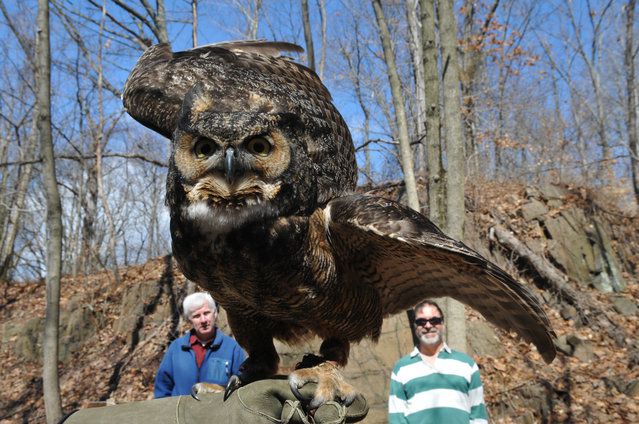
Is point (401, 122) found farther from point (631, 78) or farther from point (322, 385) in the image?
point (631, 78)

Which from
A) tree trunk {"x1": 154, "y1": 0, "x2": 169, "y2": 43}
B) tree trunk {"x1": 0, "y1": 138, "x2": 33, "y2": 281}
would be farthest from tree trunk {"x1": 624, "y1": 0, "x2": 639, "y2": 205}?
Result: tree trunk {"x1": 0, "y1": 138, "x2": 33, "y2": 281}

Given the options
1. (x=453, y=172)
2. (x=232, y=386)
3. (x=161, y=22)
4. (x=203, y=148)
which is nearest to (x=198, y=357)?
(x=232, y=386)

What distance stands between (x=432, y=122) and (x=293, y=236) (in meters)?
3.50

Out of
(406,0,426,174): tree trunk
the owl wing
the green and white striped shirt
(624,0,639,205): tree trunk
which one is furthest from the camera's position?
(624,0,639,205): tree trunk

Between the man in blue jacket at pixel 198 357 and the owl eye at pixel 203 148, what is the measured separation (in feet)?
5.69

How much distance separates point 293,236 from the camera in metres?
2.01

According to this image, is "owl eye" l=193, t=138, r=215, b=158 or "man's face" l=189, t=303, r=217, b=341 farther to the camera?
"man's face" l=189, t=303, r=217, b=341

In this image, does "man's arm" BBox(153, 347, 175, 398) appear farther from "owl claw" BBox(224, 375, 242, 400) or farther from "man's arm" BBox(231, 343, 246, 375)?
"owl claw" BBox(224, 375, 242, 400)

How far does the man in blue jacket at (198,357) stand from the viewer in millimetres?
3416

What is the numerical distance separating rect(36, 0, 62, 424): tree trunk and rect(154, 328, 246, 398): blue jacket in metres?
3.58

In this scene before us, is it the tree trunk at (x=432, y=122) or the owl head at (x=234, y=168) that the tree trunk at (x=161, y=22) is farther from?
the owl head at (x=234, y=168)

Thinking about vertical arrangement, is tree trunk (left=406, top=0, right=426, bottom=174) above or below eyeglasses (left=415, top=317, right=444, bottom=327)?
above

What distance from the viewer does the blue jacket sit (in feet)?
11.2

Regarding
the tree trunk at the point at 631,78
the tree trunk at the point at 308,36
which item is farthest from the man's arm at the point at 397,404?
the tree trunk at the point at 631,78
